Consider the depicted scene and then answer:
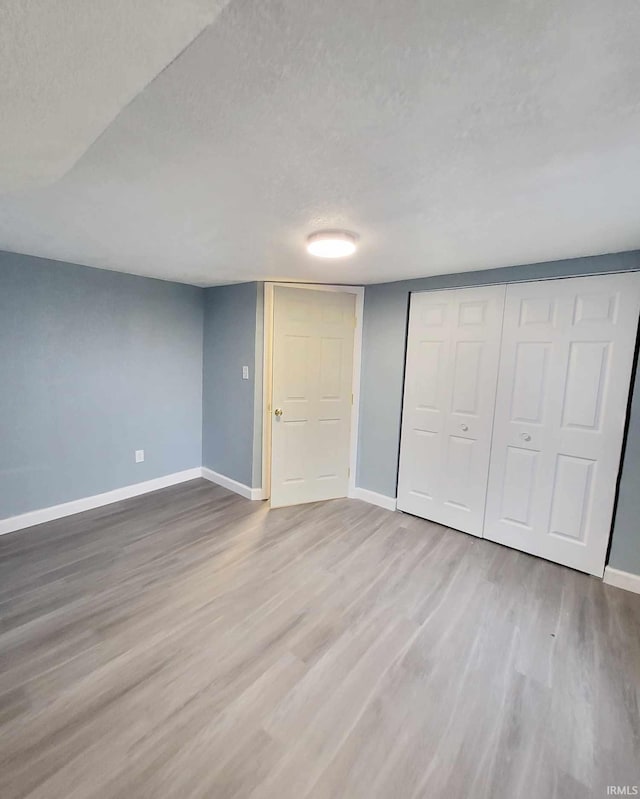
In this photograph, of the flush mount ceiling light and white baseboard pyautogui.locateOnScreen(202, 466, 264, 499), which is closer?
the flush mount ceiling light

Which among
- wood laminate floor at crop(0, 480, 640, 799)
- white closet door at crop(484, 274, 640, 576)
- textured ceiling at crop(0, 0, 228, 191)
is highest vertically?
textured ceiling at crop(0, 0, 228, 191)

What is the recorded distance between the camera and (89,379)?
3016 mm

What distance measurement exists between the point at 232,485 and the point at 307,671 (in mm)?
2226

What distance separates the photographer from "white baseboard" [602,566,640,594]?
220 centimetres

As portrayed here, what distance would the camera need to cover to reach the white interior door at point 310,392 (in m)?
3.12

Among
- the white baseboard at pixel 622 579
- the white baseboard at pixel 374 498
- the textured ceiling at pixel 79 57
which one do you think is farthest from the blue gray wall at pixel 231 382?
the white baseboard at pixel 622 579

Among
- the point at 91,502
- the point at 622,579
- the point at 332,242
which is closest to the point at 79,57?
the point at 332,242

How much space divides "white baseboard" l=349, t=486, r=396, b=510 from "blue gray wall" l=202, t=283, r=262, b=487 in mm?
983

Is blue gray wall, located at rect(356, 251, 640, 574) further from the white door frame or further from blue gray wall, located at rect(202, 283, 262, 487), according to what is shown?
blue gray wall, located at rect(202, 283, 262, 487)

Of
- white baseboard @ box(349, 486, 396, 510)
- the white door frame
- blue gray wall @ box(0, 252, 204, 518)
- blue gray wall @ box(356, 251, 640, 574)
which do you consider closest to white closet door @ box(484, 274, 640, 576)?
blue gray wall @ box(356, 251, 640, 574)

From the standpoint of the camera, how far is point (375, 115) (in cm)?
95

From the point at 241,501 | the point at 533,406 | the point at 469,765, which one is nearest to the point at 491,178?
the point at 533,406

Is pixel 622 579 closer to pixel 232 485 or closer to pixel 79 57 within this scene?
pixel 232 485

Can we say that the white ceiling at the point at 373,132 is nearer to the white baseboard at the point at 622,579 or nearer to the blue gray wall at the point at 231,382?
Answer: the blue gray wall at the point at 231,382
